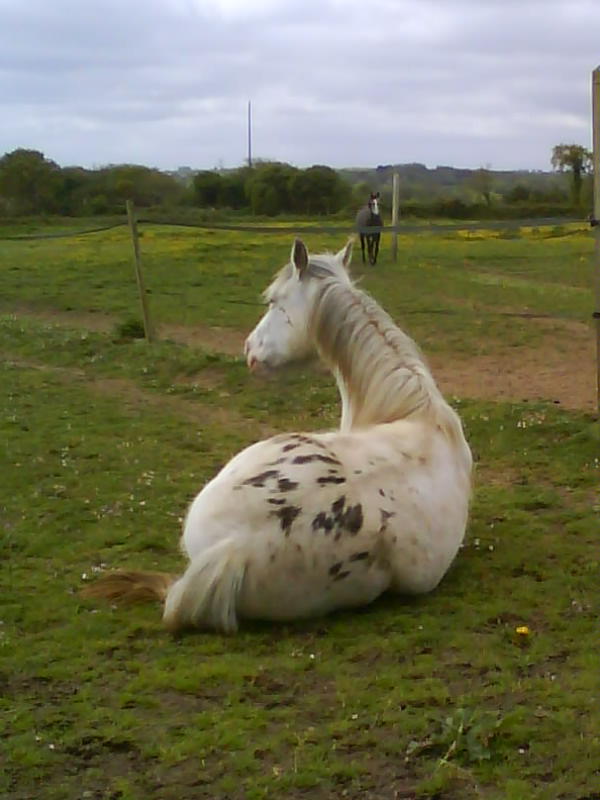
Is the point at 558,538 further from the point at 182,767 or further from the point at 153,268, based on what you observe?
the point at 153,268

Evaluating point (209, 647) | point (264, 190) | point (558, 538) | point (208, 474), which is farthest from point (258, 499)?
point (264, 190)

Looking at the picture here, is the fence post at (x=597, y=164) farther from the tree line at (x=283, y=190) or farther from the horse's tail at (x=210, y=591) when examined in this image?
the tree line at (x=283, y=190)

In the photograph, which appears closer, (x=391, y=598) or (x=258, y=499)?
(x=258, y=499)

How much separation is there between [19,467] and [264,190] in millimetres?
35023

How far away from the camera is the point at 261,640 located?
362cm

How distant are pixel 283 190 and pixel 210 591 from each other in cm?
3766

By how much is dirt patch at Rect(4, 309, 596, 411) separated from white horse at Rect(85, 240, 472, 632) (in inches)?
146

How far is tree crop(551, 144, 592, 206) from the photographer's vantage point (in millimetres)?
37188

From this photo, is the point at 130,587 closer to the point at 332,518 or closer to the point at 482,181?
the point at 332,518

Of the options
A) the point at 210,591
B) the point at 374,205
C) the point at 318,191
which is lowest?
the point at 210,591

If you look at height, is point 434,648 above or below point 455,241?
below

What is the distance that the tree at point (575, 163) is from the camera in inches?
1464

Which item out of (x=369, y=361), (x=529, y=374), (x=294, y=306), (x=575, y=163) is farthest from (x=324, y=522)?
(x=575, y=163)

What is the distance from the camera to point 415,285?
55.4 ft
